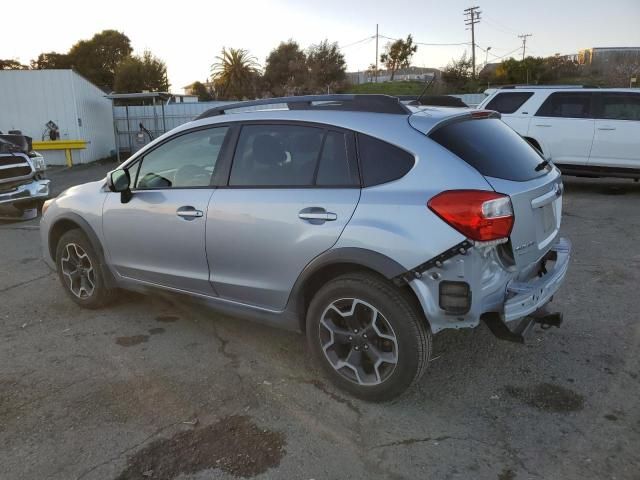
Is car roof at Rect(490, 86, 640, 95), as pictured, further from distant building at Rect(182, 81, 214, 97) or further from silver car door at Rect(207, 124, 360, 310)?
distant building at Rect(182, 81, 214, 97)

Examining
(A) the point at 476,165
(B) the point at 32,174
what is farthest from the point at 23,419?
(B) the point at 32,174

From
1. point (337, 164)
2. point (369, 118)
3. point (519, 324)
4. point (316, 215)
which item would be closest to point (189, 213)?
point (316, 215)

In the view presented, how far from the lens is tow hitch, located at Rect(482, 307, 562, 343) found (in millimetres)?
3057

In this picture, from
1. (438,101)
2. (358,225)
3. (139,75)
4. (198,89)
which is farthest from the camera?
(198,89)

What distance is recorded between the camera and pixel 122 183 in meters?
4.19

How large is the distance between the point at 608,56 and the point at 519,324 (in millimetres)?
63230

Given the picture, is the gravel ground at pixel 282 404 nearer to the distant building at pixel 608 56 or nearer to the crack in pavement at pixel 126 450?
the crack in pavement at pixel 126 450

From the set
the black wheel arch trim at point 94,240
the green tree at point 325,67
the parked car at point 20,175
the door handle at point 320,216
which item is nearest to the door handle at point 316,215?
the door handle at point 320,216

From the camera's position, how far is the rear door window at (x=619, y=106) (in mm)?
9828

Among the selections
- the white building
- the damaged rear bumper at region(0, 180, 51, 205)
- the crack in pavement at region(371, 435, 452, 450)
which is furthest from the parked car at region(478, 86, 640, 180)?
the white building

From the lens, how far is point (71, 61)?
53.4 metres

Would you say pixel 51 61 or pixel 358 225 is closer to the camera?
pixel 358 225

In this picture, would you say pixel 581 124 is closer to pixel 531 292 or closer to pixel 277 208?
pixel 531 292

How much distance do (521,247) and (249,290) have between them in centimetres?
171
